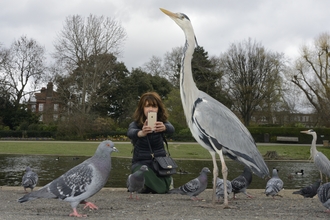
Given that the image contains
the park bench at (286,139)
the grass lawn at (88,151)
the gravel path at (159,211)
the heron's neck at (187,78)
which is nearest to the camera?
the gravel path at (159,211)

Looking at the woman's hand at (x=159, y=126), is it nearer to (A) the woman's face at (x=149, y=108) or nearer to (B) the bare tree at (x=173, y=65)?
(A) the woman's face at (x=149, y=108)

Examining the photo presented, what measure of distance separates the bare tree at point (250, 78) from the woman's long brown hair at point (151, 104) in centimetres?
4935

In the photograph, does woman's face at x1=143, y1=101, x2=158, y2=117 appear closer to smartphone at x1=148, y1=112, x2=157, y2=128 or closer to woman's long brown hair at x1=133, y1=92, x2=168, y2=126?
woman's long brown hair at x1=133, y1=92, x2=168, y2=126

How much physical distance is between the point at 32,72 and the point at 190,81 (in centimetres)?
4913

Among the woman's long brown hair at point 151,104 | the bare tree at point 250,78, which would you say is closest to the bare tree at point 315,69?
the bare tree at point 250,78

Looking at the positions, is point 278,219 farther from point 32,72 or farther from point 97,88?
point 32,72

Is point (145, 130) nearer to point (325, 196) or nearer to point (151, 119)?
point (151, 119)

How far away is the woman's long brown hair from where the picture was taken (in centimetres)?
782

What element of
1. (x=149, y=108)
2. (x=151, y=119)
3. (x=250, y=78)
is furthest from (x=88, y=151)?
(x=250, y=78)

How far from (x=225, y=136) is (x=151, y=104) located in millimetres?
2434

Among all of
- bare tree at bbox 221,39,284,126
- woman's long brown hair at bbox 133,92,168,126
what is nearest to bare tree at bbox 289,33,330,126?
bare tree at bbox 221,39,284,126

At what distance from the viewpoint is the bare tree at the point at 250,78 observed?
183 ft

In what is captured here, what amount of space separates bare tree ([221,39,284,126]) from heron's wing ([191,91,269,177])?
51.3 m

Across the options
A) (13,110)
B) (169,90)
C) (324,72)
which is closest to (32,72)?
(13,110)
